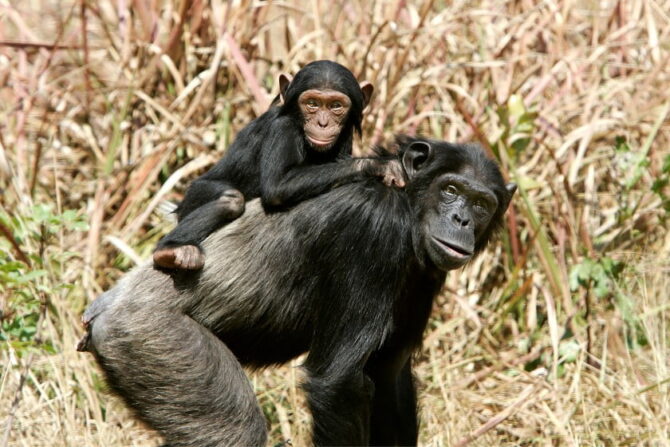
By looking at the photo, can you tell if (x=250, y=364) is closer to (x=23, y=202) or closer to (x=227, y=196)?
(x=227, y=196)

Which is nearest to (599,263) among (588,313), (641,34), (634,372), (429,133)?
(588,313)

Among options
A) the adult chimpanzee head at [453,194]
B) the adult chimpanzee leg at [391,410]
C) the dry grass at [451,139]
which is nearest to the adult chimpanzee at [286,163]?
the adult chimpanzee head at [453,194]

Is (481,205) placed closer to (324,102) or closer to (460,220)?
(460,220)

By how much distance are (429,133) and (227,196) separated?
3044mm

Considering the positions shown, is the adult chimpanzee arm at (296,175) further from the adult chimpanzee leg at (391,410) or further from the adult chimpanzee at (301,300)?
the adult chimpanzee leg at (391,410)

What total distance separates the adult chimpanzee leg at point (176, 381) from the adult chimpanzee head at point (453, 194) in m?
1.16

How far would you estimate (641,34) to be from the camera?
8164 millimetres

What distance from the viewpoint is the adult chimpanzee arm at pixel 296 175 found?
15.5ft

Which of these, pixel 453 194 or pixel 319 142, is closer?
pixel 453 194

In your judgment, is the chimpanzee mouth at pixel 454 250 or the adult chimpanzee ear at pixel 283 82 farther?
the adult chimpanzee ear at pixel 283 82

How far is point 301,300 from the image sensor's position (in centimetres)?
475

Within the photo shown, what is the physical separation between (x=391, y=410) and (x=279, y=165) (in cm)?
146

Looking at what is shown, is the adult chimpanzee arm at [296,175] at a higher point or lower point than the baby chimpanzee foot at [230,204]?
higher

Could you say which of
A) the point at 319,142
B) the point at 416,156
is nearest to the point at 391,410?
the point at 416,156
